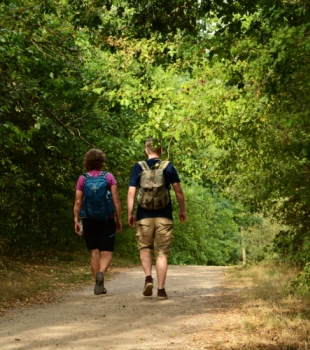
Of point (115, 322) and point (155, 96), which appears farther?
point (155, 96)

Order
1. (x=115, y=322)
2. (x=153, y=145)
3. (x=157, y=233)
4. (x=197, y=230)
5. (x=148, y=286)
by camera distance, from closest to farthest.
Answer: (x=115, y=322)
(x=153, y=145)
(x=148, y=286)
(x=157, y=233)
(x=197, y=230)

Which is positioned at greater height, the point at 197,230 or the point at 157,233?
the point at 157,233

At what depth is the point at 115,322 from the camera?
6609 millimetres

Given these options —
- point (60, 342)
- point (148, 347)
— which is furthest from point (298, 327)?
point (60, 342)

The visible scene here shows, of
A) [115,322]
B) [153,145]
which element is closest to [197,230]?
[153,145]

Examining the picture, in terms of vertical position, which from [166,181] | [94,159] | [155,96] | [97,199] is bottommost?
[97,199]

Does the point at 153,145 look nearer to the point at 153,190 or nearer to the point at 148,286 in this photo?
the point at 153,190

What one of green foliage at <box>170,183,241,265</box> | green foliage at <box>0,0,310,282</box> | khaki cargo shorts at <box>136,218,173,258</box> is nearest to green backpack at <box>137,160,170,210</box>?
khaki cargo shorts at <box>136,218,173,258</box>

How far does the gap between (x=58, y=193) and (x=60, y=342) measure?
10.5 metres

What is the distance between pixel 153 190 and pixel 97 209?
0.86m

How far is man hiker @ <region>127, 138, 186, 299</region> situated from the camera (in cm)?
813

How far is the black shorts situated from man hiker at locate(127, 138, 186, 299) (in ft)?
1.21

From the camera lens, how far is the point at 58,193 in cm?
1590

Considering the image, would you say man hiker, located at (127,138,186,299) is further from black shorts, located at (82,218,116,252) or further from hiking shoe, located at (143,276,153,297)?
black shorts, located at (82,218,116,252)
